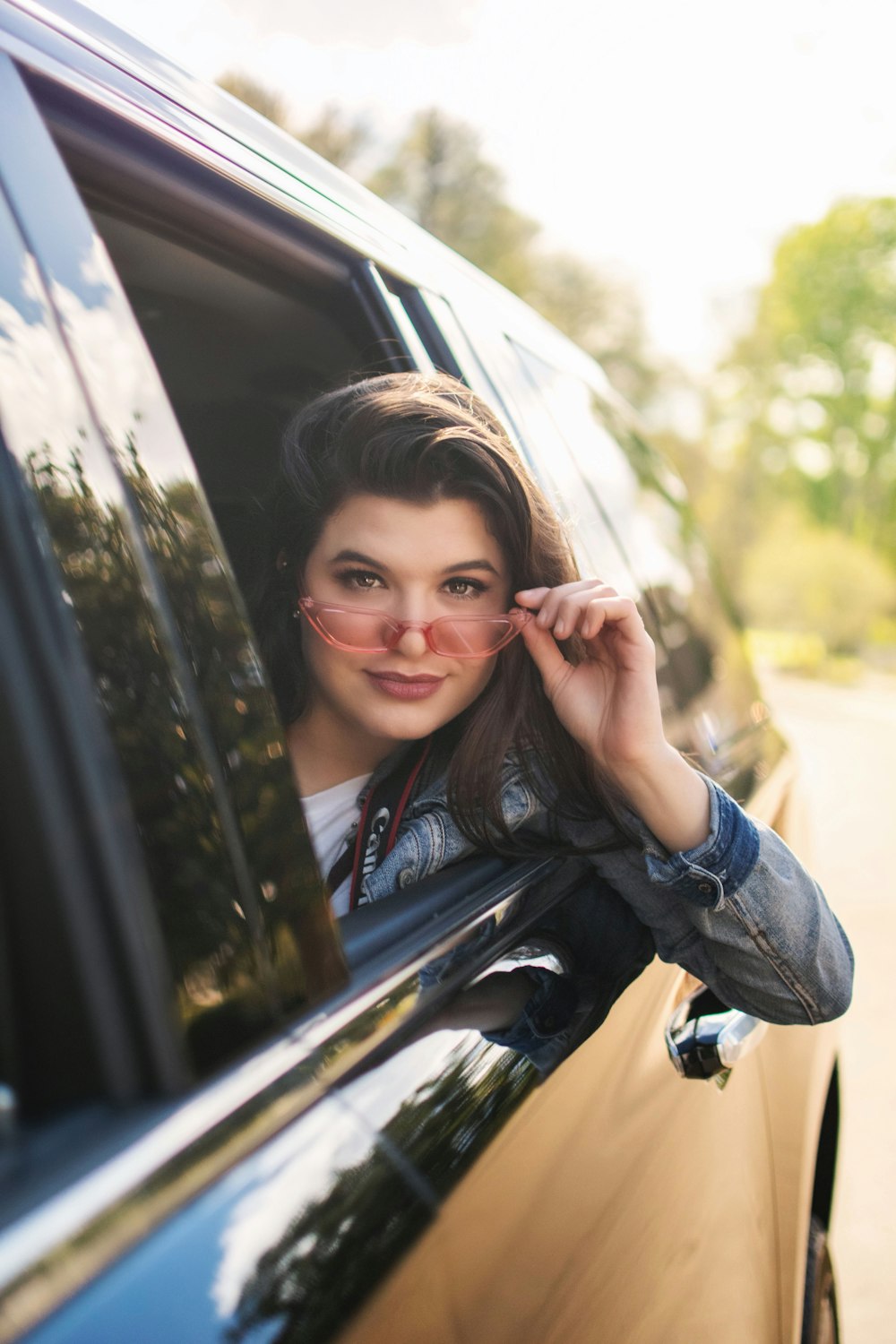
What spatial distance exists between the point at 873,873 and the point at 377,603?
5306 millimetres

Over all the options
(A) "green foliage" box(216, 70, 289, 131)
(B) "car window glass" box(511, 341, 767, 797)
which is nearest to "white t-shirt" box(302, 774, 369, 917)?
(B) "car window glass" box(511, 341, 767, 797)

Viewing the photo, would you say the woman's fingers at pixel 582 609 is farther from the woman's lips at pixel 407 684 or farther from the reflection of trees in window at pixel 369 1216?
the reflection of trees in window at pixel 369 1216

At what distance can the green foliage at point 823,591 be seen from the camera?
26.9 metres

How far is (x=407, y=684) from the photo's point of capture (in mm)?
1407

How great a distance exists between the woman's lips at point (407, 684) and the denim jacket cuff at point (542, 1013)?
36 cm

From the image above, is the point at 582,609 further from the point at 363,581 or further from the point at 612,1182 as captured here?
the point at 612,1182

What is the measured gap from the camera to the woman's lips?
4.59ft

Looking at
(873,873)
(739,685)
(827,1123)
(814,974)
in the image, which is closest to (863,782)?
(873,873)

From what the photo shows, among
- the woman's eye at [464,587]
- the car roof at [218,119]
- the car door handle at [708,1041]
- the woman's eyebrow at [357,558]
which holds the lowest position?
the car door handle at [708,1041]

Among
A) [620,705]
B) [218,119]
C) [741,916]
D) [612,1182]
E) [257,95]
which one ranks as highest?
[257,95]

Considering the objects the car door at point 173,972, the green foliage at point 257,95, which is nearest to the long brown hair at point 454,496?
the car door at point 173,972

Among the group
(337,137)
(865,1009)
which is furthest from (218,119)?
(337,137)

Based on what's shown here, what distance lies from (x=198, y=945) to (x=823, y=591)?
91.2 ft

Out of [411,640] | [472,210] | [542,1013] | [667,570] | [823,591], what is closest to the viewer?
[542,1013]
